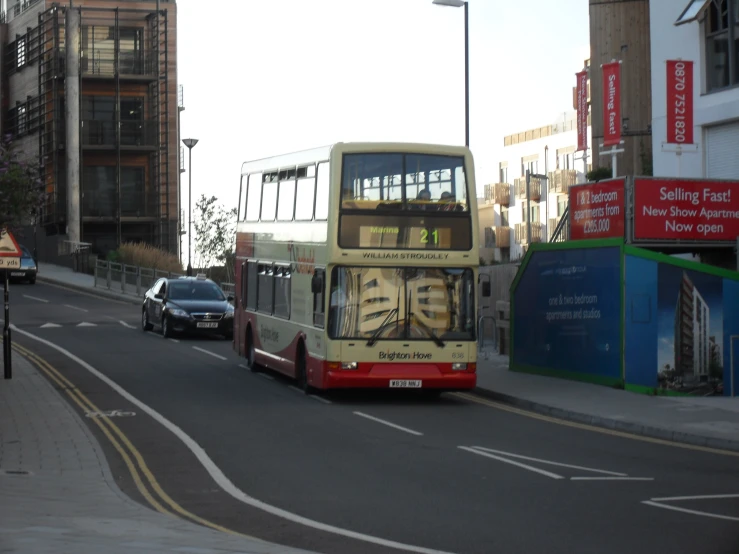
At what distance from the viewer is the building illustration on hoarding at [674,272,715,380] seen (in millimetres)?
21562

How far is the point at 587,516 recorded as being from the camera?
10.5 metres

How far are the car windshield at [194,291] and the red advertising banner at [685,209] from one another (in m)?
15.3

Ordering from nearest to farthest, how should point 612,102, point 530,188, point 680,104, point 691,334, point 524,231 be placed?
1. point 691,334
2. point 680,104
3. point 612,102
4. point 530,188
5. point 524,231

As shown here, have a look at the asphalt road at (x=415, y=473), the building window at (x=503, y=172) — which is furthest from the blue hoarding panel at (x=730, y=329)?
the building window at (x=503, y=172)

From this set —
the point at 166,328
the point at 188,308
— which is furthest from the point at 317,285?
the point at 166,328

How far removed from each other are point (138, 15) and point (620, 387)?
54.9 meters

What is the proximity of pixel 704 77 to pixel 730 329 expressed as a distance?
942 centimetres

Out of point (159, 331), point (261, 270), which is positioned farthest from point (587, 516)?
point (159, 331)

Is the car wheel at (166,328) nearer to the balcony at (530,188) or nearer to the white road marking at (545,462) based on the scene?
the white road marking at (545,462)

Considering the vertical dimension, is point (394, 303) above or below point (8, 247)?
below

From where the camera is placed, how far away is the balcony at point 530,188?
235 ft

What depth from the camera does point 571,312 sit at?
23.8 meters

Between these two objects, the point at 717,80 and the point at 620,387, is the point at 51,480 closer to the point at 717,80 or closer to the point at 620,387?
the point at 620,387

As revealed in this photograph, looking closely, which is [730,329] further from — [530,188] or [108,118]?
[108,118]
